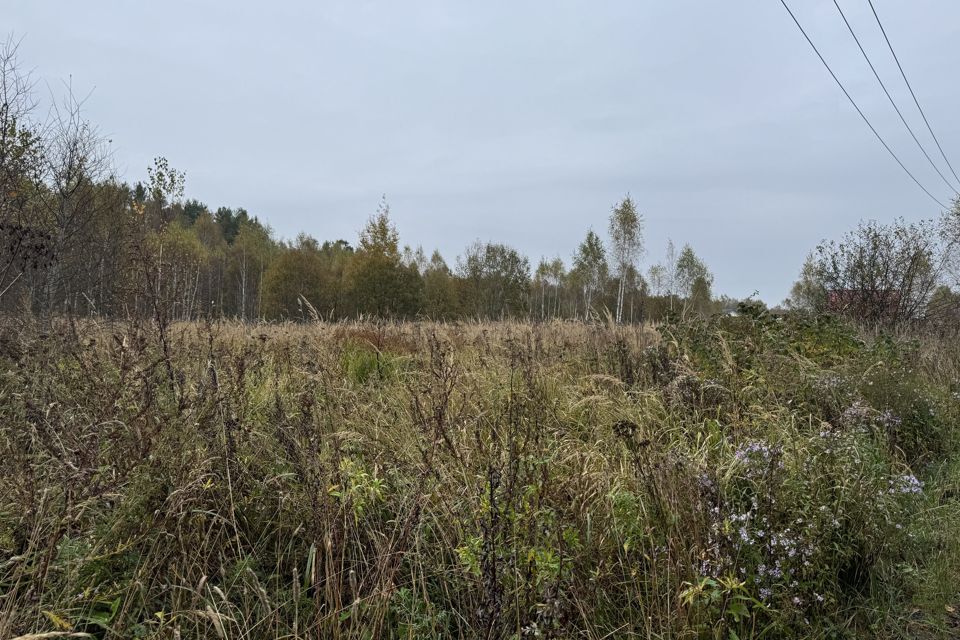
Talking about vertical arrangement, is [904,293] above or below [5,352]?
above

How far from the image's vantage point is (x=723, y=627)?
1.96 meters

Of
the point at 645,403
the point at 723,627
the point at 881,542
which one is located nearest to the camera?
the point at 723,627

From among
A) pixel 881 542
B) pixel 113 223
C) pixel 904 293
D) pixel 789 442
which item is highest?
pixel 113 223

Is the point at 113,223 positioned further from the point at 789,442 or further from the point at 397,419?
the point at 789,442

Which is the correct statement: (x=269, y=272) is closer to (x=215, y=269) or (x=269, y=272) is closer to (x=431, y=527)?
(x=215, y=269)

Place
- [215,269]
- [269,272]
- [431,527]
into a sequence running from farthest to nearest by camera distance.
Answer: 1. [215,269]
2. [269,272]
3. [431,527]

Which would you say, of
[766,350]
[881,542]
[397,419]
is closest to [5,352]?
[397,419]

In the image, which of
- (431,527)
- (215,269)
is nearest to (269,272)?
(215,269)

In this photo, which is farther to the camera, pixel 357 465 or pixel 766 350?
pixel 766 350

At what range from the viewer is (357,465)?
280 cm

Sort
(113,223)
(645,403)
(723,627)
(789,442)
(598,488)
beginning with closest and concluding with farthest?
(723,627) → (598,488) → (789,442) → (645,403) → (113,223)

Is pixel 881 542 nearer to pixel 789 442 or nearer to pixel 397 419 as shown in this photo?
pixel 789 442

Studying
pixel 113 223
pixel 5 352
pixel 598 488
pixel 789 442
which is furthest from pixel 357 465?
pixel 113 223

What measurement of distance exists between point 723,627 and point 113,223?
15591 mm
